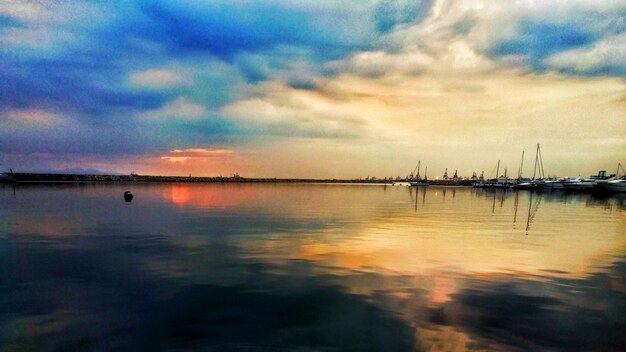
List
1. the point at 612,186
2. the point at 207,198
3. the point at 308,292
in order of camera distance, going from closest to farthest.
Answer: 1. the point at 308,292
2. the point at 207,198
3. the point at 612,186

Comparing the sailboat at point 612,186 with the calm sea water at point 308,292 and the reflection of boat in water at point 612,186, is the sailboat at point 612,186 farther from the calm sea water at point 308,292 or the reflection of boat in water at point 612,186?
the calm sea water at point 308,292

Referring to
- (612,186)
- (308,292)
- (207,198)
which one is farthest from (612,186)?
(308,292)

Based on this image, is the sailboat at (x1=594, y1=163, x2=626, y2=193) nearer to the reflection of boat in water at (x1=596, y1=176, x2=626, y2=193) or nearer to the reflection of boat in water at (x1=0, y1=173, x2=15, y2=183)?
the reflection of boat in water at (x1=596, y1=176, x2=626, y2=193)

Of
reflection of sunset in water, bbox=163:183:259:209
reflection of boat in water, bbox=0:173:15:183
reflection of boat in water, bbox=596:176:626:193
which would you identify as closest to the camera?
reflection of sunset in water, bbox=163:183:259:209

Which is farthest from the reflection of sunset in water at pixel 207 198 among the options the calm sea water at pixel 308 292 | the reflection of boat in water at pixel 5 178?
the reflection of boat in water at pixel 5 178

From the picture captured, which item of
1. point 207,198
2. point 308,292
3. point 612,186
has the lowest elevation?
point 207,198

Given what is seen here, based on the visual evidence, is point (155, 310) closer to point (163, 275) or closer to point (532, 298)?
point (163, 275)

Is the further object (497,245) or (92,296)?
(497,245)

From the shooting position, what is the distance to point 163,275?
47.3ft

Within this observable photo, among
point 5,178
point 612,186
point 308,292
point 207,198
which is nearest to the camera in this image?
point 308,292

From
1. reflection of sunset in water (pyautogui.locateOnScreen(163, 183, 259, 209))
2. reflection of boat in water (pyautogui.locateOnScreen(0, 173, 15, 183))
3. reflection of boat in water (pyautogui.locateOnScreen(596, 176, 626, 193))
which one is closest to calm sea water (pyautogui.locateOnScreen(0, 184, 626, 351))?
reflection of sunset in water (pyautogui.locateOnScreen(163, 183, 259, 209))

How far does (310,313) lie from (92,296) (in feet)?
27.5

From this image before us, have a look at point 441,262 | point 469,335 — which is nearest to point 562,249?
point 441,262

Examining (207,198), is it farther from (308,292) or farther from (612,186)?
(612,186)
